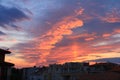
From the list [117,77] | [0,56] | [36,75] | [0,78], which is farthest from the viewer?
[36,75]

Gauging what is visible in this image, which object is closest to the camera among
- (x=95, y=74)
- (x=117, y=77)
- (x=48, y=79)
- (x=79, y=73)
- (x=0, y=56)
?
(x=0, y=56)

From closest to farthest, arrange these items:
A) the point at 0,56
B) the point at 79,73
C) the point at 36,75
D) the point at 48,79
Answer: the point at 0,56 → the point at 79,73 → the point at 48,79 → the point at 36,75

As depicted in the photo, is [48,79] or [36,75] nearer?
[48,79]

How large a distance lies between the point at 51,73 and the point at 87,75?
2488 cm

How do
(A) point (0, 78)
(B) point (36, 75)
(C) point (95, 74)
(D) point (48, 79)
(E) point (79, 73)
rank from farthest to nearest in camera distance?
1. (B) point (36, 75)
2. (D) point (48, 79)
3. (E) point (79, 73)
4. (C) point (95, 74)
5. (A) point (0, 78)

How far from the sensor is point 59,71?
9975 centimetres

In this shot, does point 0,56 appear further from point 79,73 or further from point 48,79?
point 48,79

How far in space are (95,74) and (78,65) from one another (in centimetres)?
2512

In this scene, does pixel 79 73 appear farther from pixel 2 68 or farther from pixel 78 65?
pixel 2 68

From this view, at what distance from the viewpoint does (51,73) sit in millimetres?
102375

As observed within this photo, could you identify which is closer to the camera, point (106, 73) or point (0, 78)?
point (0, 78)

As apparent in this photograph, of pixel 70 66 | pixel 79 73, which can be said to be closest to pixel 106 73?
pixel 79 73

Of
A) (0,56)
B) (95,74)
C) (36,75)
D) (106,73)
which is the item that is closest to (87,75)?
(95,74)

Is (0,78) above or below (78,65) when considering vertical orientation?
below
